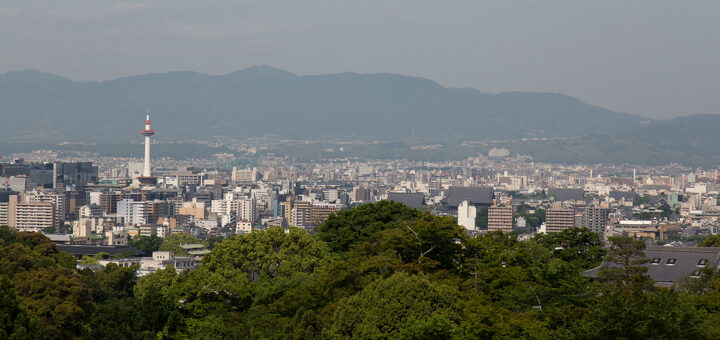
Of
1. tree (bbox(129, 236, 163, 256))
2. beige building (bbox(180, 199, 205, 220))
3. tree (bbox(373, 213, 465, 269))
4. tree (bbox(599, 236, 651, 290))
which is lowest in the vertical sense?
beige building (bbox(180, 199, 205, 220))

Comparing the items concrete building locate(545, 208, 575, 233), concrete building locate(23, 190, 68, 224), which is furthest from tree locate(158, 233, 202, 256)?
concrete building locate(23, 190, 68, 224)

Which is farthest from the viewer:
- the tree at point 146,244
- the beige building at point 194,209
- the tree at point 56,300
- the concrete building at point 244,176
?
the concrete building at point 244,176

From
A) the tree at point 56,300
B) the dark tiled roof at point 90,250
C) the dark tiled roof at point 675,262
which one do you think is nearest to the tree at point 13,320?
the tree at point 56,300

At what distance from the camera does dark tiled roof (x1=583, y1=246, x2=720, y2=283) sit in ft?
68.3

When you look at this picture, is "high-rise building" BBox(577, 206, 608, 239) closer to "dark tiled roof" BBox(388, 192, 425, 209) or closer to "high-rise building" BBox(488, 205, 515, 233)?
"high-rise building" BBox(488, 205, 515, 233)

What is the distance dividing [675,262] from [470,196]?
253 ft

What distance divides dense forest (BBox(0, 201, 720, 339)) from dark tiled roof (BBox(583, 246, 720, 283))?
0.49 m

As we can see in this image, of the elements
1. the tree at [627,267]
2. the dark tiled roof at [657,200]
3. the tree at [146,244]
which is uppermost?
the tree at [627,267]

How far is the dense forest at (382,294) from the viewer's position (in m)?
15.3

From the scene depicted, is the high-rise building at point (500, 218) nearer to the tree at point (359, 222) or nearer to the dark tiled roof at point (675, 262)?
the tree at point (359, 222)

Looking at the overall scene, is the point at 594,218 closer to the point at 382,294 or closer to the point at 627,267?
the point at 627,267

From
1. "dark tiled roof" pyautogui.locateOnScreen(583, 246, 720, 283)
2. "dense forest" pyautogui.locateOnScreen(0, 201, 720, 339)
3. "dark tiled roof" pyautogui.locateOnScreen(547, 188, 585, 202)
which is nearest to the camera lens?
"dense forest" pyautogui.locateOnScreen(0, 201, 720, 339)

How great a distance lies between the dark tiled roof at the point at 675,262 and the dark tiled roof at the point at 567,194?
89966mm

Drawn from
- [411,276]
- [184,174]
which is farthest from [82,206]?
[411,276]
